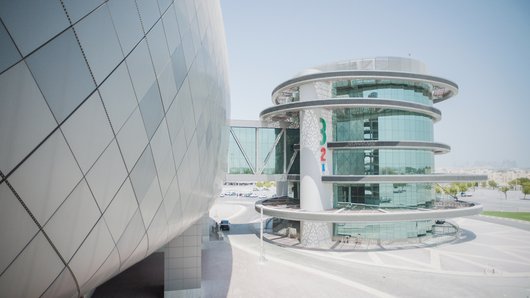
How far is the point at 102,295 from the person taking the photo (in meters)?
19.5

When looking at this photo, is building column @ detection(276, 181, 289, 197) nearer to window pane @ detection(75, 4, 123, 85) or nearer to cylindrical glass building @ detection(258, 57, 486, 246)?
cylindrical glass building @ detection(258, 57, 486, 246)

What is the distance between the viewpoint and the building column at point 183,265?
1902cm

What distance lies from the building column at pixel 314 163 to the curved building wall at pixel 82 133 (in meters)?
26.1

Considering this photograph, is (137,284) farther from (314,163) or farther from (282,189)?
(282,189)

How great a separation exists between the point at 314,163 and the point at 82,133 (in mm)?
30323

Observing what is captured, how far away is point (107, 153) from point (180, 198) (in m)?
5.47

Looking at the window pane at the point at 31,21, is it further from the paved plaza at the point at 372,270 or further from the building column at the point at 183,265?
the paved plaza at the point at 372,270

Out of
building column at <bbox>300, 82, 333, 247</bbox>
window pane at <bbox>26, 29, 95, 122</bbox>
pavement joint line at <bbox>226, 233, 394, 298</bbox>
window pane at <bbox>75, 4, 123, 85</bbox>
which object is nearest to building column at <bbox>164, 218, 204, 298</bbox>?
pavement joint line at <bbox>226, 233, 394, 298</bbox>

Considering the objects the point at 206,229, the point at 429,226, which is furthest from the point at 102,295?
the point at 429,226

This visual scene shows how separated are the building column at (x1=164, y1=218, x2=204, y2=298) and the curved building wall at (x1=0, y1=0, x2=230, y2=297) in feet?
36.2

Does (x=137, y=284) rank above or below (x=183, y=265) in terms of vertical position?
below

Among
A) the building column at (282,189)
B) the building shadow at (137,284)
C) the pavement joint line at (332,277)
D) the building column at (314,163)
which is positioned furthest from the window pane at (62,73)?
the building column at (282,189)

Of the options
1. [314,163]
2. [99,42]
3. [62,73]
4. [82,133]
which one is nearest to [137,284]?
[82,133]

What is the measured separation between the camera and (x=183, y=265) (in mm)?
19250
